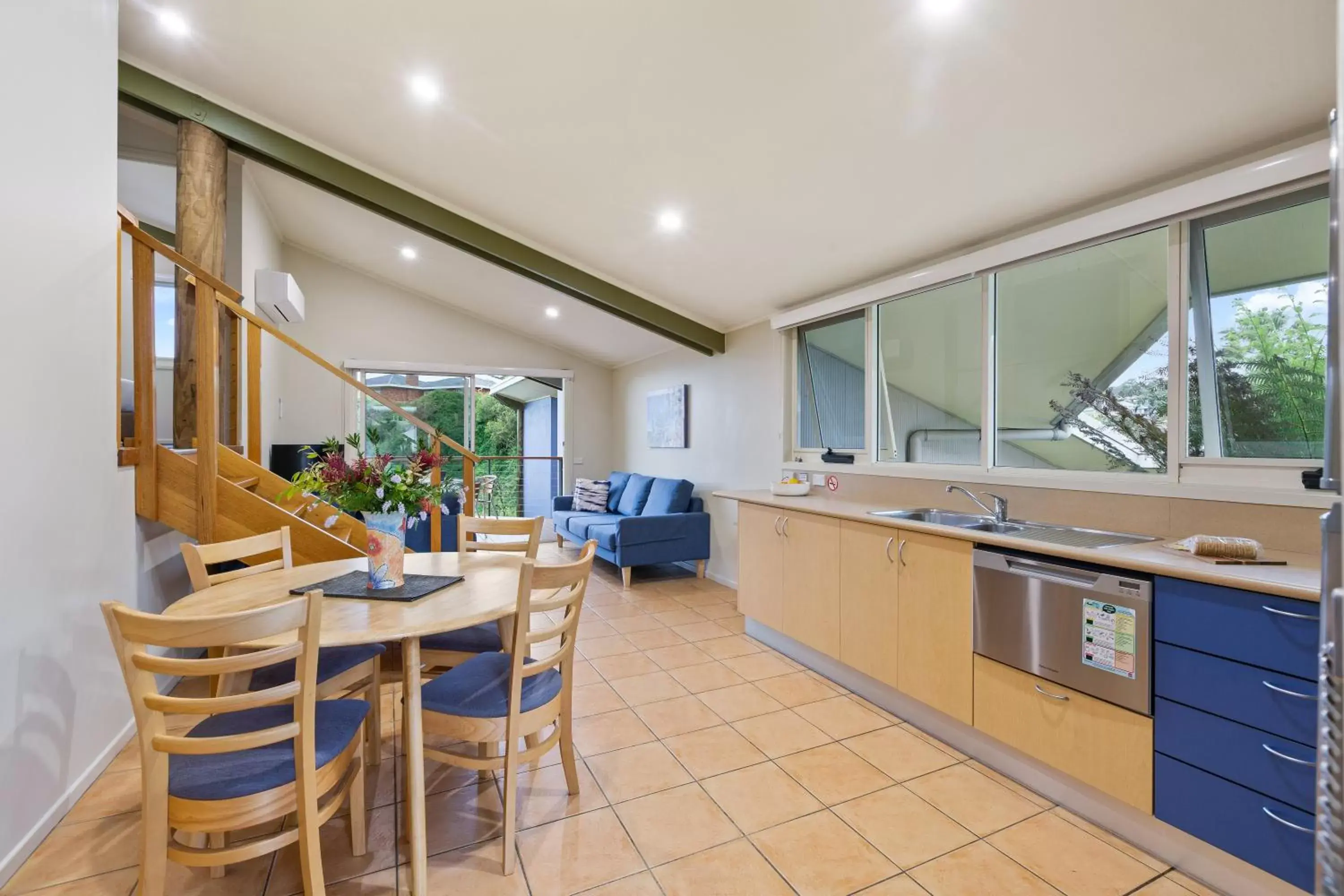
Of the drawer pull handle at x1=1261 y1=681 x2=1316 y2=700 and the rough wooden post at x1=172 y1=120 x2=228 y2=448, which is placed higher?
the rough wooden post at x1=172 y1=120 x2=228 y2=448

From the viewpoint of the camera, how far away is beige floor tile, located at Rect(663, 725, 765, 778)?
2348 mm

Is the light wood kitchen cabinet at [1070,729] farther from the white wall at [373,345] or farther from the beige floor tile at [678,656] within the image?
the white wall at [373,345]

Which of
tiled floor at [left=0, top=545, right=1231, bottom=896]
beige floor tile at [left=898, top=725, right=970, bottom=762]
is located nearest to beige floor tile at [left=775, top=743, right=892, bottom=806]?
tiled floor at [left=0, top=545, right=1231, bottom=896]

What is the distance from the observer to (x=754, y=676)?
10.6 feet

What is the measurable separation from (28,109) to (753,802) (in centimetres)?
324

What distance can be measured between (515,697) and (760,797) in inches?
39.8

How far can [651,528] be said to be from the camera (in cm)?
512

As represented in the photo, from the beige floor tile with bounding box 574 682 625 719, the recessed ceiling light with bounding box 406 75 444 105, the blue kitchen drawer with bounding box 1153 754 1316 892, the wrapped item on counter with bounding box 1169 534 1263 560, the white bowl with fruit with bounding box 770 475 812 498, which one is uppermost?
the recessed ceiling light with bounding box 406 75 444 105

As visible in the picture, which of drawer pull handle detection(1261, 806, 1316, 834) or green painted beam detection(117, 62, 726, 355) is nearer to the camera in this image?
drawer pull handle detection(1261, 806, 1316, 834)

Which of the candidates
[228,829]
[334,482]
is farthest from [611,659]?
[228,829]

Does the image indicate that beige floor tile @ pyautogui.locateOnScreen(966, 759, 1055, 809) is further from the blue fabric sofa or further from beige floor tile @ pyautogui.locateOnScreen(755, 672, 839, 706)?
the blue fabric sofa

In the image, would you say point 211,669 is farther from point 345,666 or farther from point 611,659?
point 611,659

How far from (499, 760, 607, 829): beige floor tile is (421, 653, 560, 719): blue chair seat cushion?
1.43ft

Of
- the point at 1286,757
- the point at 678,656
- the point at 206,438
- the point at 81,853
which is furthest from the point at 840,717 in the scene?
the point at 206,438
